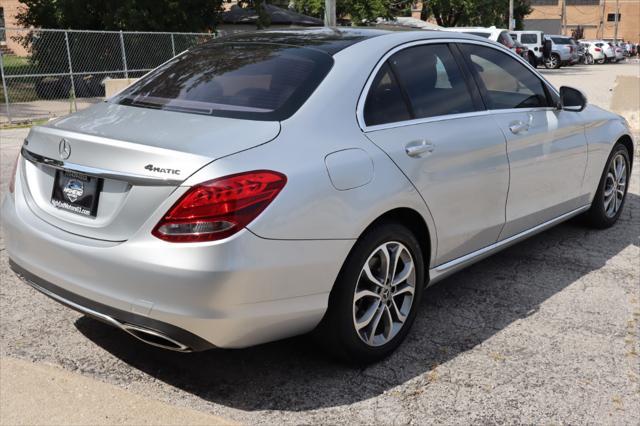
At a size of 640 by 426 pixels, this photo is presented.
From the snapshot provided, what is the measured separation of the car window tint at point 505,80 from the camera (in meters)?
4.43

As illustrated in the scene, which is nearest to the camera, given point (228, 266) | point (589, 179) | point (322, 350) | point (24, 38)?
point (228, 266)

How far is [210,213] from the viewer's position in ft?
9.14

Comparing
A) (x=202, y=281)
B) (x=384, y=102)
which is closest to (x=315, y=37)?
(x=384, y=102)

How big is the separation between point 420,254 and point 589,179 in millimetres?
2450

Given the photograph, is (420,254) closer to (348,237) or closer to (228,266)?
(348,237)

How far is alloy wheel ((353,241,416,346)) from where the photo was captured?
11.2 feet

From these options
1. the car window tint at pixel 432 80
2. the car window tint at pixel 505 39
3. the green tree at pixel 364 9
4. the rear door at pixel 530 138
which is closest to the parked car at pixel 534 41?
the green tree at pixel 364 9

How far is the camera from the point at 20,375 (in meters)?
3.34

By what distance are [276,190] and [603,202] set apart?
4006mm

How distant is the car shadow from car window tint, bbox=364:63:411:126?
1.18 metres

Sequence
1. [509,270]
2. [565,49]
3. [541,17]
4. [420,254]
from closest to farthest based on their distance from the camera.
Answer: [420,254]
[509,270]
[565,49]
[541,17]

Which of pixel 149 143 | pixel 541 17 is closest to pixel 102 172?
pixel 149 143

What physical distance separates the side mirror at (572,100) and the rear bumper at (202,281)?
2735 mm

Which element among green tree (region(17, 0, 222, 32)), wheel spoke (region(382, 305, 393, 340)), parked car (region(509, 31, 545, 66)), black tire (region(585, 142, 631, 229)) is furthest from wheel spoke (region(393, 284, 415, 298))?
parked car (region(509, 31, 545, 66))
